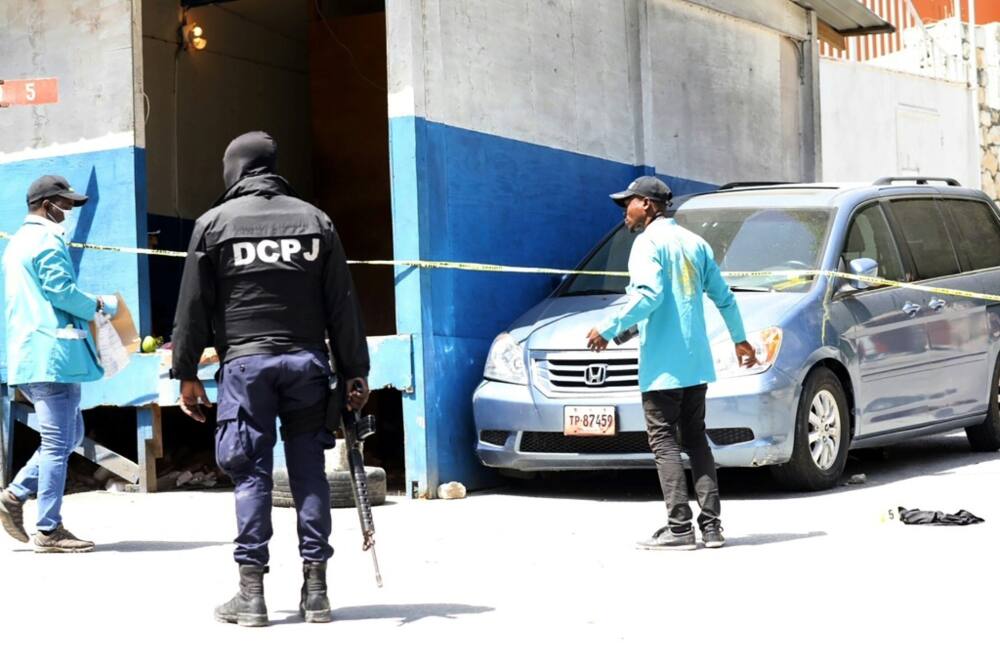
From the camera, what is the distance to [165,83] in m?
14.7

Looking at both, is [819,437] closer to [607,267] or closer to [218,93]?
[607,267]

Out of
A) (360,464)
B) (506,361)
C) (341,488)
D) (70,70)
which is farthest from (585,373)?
(70,70)

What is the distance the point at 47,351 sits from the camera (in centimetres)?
832

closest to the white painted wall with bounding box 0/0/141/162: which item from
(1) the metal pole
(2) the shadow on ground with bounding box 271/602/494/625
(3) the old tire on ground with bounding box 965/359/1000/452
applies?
(2) the shadow on ground with bounding box 271/602/494/625

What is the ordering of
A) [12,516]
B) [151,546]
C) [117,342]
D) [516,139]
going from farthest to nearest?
[516,139] → [117,342] → [151,546] → [12,516]

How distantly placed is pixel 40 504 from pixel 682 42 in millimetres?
7432

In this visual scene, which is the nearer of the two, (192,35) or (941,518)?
(941,518)

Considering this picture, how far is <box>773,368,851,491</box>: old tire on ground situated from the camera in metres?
9.61

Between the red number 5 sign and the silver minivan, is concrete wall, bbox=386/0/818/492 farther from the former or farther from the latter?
the red number 5 sign

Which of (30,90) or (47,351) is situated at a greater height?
(30,90)

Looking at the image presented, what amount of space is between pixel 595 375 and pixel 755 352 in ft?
3.16

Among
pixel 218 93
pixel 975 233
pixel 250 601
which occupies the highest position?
pixel 218 93

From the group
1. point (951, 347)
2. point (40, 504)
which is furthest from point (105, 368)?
point (951, 347)

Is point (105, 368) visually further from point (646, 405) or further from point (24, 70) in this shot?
point (24, 70)
